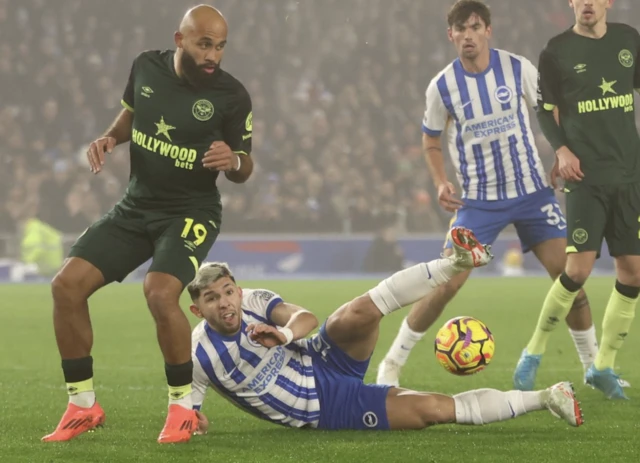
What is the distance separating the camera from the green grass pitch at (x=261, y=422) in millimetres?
4680

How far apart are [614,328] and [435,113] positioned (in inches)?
67.0

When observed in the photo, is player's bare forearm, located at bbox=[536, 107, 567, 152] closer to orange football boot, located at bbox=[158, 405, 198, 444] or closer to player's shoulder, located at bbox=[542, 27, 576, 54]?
player's shoulder, located at bbox=[542, 27, 576, 54]

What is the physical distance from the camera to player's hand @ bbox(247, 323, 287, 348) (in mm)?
4832

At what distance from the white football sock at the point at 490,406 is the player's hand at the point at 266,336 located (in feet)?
2.96

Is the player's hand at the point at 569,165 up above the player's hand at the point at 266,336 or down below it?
above

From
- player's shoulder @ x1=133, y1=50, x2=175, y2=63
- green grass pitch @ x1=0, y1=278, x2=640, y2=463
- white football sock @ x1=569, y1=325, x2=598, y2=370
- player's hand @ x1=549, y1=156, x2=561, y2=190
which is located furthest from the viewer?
white football sock @ x1=569, y1=325, x2=598, y2=370

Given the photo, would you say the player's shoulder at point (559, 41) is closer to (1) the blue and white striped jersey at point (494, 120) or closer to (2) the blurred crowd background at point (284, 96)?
(1) the blue and white striped jersey at point (494, 120)

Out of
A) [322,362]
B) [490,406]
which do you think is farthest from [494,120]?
[490,406]

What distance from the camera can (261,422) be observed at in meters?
5.86

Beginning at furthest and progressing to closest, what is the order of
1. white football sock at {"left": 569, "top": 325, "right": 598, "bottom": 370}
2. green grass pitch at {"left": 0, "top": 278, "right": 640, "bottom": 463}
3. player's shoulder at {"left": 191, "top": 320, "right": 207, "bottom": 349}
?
white football sock at {"left": 569, "top": 325, "right": 598, "bottom": 370} < player's shoulder at {"left": 191, "top": 320, "right": 207, "bottom": 349} < green grass pitch at {"left": 0, "top": 278, "right": 640, "bottom": 463}

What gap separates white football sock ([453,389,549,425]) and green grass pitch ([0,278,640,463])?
83mm

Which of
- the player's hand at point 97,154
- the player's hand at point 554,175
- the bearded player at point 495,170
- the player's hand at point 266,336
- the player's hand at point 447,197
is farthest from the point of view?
the bearded player at point 495,170

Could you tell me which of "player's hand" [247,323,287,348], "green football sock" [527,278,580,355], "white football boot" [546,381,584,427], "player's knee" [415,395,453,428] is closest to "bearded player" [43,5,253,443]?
"player's hand" [247,323,287,348]

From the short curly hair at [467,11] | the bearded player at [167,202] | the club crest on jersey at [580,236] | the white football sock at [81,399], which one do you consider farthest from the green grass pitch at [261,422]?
the short curly hair at [467,11]
